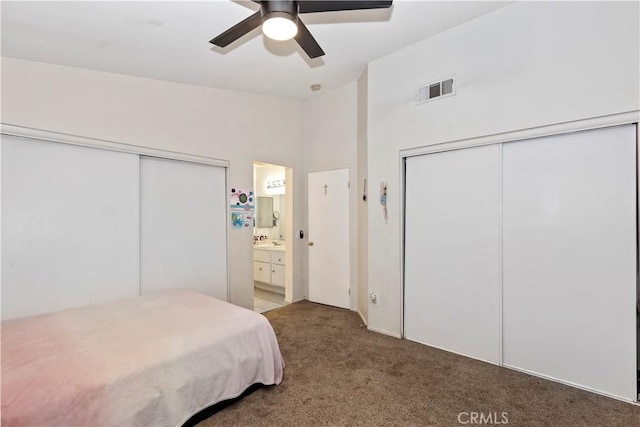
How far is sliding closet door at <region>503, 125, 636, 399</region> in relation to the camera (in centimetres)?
214

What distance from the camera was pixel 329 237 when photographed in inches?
173

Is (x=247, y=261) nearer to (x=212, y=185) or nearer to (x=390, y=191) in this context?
(x=212, y=185)

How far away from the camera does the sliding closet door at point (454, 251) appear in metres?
2.71

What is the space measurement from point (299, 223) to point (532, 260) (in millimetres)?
2988

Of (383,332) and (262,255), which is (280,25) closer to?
(383,332)

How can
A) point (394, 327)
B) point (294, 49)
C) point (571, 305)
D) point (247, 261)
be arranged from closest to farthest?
point (571, 305), point (294, 49), point (394, 327), point (247, 261)

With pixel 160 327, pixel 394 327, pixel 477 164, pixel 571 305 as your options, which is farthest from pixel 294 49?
pixel 571 305

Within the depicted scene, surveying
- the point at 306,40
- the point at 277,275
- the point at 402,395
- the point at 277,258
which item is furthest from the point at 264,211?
the point at 402,395

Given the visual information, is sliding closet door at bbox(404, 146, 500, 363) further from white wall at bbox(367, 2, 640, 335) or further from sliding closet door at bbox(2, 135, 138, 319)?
sliding closet door at bbox(2, 135, 138, 319)

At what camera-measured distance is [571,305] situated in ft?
7.66

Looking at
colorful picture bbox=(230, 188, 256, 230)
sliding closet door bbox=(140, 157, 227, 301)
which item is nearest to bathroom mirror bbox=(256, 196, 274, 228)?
colorful picture bbox=(230, 188, 256, 230)

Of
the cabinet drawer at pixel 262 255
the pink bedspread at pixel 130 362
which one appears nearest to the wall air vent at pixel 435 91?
→ the pink bedspread at pixel 130 362

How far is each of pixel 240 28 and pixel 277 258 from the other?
12.0 ft

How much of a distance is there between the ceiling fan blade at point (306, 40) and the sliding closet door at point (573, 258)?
5.94 feet
